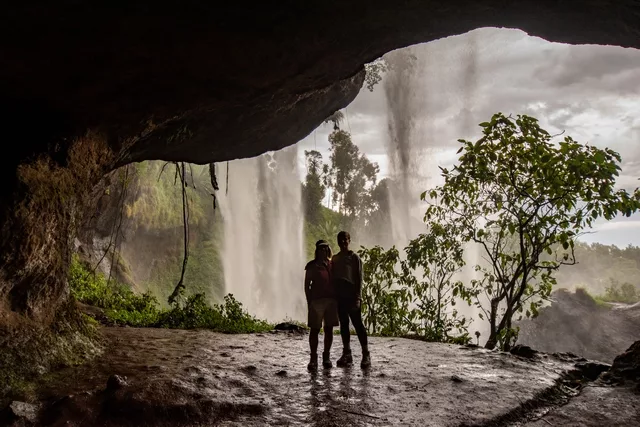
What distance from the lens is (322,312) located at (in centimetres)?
499

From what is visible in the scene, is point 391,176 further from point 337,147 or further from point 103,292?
point 103,292

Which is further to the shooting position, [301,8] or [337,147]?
[337,147]

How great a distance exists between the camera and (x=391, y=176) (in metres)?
47.8

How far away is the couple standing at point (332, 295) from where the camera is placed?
16.4 ft

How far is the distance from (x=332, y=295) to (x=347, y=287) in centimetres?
23

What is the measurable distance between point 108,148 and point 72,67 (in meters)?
1.34

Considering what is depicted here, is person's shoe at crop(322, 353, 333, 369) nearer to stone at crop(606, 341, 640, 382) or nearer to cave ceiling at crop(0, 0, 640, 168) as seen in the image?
stone at crop(606, 341, 640, 382)

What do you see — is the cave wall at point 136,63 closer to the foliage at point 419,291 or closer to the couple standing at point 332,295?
the couple standing at point 332,295

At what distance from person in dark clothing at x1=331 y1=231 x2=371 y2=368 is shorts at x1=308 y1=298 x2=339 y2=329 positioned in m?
0.18

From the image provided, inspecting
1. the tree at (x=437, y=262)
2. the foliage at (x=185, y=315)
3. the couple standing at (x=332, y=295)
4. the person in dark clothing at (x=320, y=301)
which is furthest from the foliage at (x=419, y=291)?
the person in dark clothing at (x=320, y=301)

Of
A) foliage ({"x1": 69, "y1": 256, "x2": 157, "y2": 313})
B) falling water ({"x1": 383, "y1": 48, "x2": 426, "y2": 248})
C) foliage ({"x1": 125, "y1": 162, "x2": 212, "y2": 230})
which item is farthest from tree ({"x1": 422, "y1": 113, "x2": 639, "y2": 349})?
falling water ({"x1": 383, "y1": 48, "x2": 426, "y2": 248})

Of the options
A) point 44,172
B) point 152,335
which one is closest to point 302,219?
point 152,335

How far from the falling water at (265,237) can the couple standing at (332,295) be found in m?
28.2

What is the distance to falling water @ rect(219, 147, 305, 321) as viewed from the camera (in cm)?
3431
